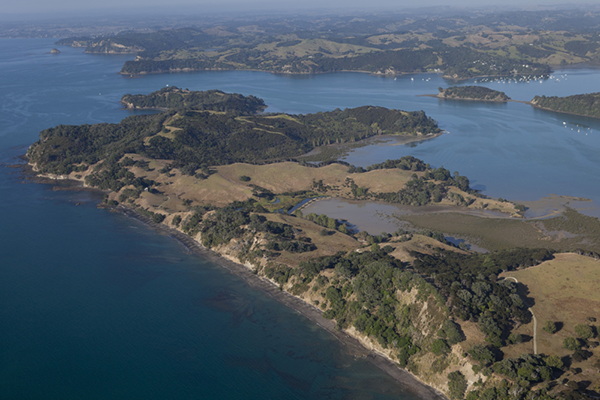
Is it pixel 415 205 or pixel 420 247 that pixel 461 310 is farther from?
pixel 415 205

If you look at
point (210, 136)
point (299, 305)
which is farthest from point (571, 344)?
point (210, 136)

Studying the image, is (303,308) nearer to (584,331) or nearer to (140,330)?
(140,330)

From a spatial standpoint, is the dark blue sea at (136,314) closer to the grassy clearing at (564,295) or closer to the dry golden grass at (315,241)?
the dry golden grass at (315,241)

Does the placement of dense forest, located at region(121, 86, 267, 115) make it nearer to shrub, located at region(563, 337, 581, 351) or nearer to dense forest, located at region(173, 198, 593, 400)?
dense forest, located at region(173, 198, 593, 400)

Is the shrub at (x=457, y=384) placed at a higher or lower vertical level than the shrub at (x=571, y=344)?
lower

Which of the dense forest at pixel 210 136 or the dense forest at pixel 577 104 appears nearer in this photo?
the dense forest at pixel 210 136

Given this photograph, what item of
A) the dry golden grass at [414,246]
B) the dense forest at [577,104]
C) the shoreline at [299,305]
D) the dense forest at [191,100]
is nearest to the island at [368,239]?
the dry golden grass at [414,246]

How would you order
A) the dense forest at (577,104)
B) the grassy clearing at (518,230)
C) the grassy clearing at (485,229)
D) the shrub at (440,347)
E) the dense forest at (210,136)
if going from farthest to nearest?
the dense forest at (577,104) < the dense forest at (210,136) < the grassy clearing at (485,229) < the grassy clearing at (518,230) < the shrub at (440,347)
